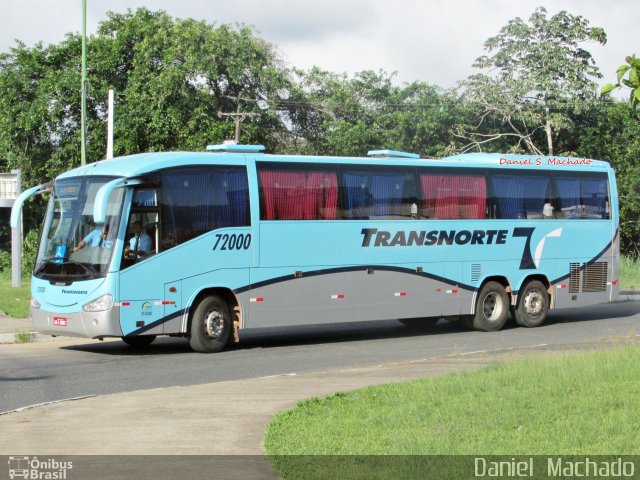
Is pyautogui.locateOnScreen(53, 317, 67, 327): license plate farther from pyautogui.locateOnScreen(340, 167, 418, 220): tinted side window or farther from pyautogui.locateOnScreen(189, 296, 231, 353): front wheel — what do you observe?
pyautogui.locateOnScreen(340, 167, 418, 220): tinted side window

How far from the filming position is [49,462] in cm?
792

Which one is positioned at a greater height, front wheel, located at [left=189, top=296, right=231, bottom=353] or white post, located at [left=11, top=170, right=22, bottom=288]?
white post, located at [left=11, top=170, right=22, bottom=288]

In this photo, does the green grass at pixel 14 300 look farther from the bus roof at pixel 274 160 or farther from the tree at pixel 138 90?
the tree at pixel 138 90

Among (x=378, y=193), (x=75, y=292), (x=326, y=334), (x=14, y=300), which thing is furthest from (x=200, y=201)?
(x=14, y=300)

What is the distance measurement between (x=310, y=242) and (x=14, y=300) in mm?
10085

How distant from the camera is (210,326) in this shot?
16.8 metres

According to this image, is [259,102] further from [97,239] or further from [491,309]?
[97,239]

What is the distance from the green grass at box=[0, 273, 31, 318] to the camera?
22.2 meters

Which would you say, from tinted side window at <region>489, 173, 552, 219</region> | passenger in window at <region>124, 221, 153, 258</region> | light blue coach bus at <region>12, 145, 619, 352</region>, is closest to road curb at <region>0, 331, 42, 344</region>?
light blue coach bus at <region>12, 145, 619, 352</region>

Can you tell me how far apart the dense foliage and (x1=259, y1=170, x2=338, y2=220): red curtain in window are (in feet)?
70.8

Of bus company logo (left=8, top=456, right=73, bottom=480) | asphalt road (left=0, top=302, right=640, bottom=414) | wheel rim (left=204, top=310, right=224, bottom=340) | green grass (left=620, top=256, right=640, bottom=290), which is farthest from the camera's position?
green grass (left=620, top=256, right=640, bottom=290)

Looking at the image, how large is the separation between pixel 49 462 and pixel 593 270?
54.9ft

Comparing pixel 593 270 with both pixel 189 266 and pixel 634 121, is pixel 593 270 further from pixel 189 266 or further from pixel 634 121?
pixel 634 121

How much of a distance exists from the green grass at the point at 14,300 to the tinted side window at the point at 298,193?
7119 mm
